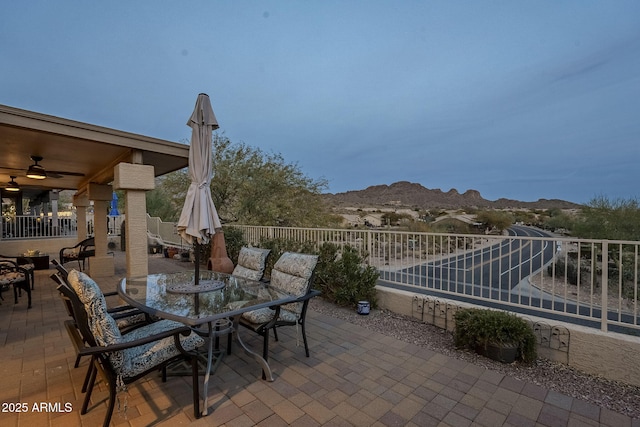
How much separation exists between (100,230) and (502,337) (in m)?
8.59

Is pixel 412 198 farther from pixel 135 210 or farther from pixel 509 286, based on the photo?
pixel 135 210

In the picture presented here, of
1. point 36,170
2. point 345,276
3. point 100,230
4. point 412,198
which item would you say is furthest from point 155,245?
point 412,198

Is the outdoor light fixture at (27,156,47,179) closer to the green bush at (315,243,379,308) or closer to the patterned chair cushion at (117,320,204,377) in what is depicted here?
the patterned chair cushion at (117,320,204,377)

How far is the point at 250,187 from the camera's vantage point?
1155cm

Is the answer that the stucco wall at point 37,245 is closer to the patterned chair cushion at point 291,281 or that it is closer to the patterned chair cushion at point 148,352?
the patterned chair cushion at point 291,281

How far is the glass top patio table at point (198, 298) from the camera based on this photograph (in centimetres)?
234

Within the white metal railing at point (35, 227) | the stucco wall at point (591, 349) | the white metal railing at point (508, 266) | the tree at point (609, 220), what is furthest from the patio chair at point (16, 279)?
the tree at point (609, 220)

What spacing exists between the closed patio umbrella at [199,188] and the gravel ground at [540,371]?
8.15 ft

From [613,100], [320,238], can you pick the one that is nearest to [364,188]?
[613,100]

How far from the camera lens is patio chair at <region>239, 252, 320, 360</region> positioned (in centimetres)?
292

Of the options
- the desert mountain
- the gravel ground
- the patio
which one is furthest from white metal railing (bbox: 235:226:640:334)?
the desert mountain

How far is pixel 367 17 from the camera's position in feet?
36.4

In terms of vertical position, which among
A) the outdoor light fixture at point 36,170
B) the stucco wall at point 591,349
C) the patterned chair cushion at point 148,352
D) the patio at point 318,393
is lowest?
the patio at point 318,393

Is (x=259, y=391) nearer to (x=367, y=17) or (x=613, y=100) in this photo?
(x=367, y=17)
